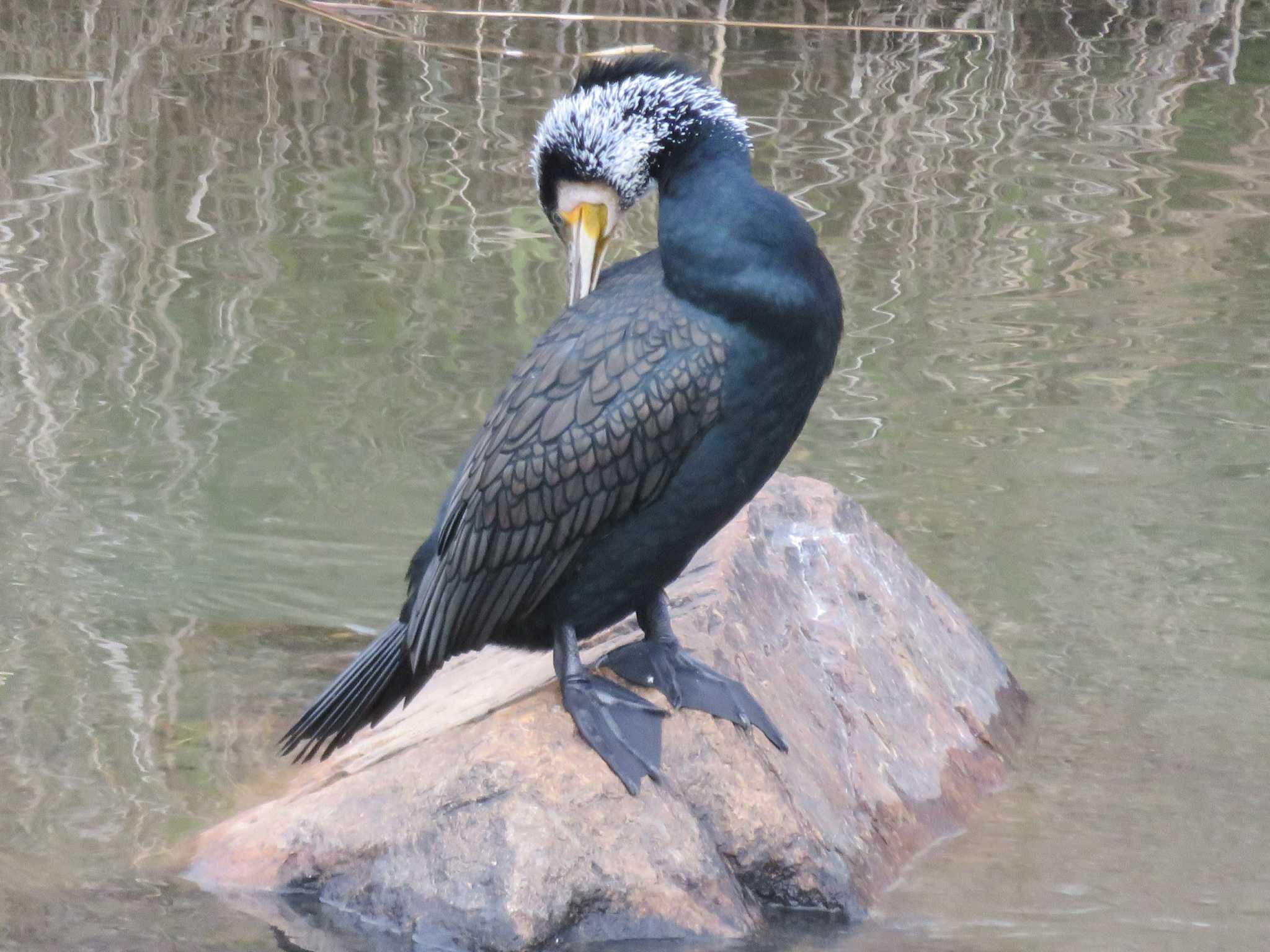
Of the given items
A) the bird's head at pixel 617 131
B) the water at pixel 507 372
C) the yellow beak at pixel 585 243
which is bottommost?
the water at pixel 507 372

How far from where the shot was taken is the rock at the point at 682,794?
2.95m

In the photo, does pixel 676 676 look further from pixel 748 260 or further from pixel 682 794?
pixel 748 260

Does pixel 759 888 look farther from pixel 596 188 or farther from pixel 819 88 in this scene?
pixel 819 88

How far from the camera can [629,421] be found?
296 centimetres

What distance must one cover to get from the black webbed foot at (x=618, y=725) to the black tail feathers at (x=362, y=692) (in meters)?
0.30

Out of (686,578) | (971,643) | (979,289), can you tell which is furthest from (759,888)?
(979,289)

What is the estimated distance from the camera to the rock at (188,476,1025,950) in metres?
2.95

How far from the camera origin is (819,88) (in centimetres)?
963

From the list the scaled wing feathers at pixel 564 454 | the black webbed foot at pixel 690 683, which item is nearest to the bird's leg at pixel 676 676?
the black webbed foot at pixel 690 683

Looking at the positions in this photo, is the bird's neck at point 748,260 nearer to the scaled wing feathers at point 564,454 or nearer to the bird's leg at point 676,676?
the scaled wing feathers at point 564,454

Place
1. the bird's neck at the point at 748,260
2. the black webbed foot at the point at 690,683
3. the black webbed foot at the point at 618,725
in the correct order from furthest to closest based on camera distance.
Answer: the black webbed foot at the point at 690,683
the black webbed foot at the point at 618,725
the bird's neck at the point at 748,260

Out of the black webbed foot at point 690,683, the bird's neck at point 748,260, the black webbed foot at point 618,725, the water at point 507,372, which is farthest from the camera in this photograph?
the water at point 507,372

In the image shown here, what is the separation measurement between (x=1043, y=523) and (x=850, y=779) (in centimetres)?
196

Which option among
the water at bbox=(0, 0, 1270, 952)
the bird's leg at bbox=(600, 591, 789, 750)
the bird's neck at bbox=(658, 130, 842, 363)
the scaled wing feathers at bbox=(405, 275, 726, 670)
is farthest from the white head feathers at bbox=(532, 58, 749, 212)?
the water at bbox=(0, 0, 1270, 952)
